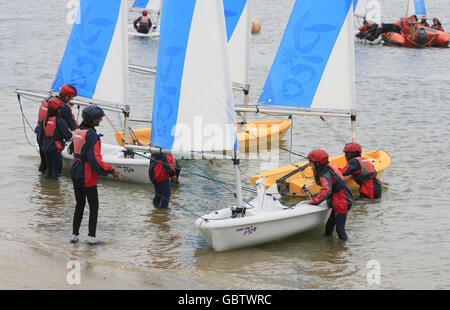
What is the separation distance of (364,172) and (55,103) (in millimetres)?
5152

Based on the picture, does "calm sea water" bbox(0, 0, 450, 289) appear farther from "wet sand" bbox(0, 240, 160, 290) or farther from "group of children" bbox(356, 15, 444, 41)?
"group of children" bbox(356, 15, 444, 41)

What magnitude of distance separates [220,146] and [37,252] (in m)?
2.60

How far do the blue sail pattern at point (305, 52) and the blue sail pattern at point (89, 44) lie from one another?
2.97 meters

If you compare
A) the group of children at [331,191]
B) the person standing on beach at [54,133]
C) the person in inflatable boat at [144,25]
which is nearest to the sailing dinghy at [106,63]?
the person standing on beach at [54,133]

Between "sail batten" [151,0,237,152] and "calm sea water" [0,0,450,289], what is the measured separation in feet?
4.90

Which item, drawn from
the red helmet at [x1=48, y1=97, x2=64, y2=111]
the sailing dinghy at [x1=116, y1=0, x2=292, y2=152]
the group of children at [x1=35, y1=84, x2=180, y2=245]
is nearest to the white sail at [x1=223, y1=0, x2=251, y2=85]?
the sailing dinghy at [x1=116, y1=0, x2=292, y2=152]

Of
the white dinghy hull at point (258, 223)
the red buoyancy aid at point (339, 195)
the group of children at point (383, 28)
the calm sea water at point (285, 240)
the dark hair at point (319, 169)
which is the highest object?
the group of children at point (383, 28)

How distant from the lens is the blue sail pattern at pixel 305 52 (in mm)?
12008

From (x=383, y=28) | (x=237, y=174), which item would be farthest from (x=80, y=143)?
(x=383, y=28)

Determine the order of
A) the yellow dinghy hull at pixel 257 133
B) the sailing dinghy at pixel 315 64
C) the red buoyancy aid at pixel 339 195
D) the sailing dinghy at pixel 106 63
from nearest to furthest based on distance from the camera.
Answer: the red buoyancy aid at pixel 339 195, the sailing dinghy at pixel 315 64, the sailing dinghy at pixel 106 63, the yellow dinghy hull at pixel 257 133

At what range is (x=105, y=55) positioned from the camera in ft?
41.0

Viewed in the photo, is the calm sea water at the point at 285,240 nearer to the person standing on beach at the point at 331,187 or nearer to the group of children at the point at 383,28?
the person standing on beach at the point at 331,187
